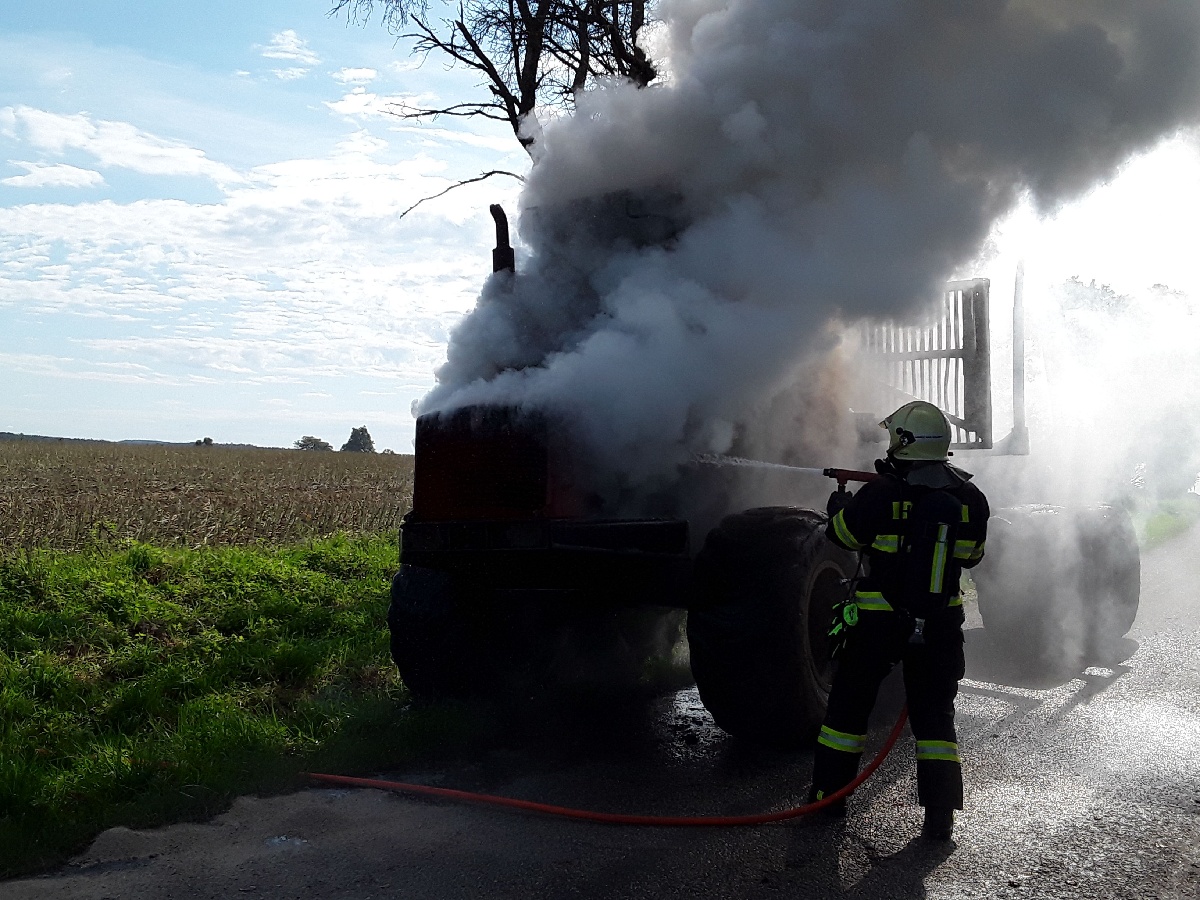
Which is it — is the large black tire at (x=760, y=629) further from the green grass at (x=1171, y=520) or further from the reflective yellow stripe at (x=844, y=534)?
the green grass at (x=1171, y=520)

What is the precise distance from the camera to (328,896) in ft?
11.3

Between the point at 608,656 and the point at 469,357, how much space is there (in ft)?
7.54

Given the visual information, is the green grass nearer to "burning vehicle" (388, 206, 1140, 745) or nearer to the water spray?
the water spray

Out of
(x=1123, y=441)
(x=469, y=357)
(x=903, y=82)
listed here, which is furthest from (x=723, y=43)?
(x=1123, y=441)

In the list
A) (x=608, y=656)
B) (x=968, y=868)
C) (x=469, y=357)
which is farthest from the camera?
(x=608, y=656)

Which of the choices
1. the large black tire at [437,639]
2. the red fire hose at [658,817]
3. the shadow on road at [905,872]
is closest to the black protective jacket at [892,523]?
the red fire hose at [658,817]

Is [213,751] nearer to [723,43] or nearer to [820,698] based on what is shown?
[820,698]

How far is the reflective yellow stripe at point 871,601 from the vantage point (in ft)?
14.0

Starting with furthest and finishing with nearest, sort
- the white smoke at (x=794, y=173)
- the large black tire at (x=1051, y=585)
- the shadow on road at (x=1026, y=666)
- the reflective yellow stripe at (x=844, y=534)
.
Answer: the large black tire at (x=1051, y=585) → the shadow on road at (x=1026, y=666) → the white smoke at (x=794, y=173) → the reflective yellow stripe at (x=844, y=534)

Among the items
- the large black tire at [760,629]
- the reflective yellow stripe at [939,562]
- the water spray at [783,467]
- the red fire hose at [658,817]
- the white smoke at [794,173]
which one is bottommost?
the red fire hose at [658,817]

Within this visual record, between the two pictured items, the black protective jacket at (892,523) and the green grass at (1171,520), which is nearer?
the black protective jacket at (892,523)

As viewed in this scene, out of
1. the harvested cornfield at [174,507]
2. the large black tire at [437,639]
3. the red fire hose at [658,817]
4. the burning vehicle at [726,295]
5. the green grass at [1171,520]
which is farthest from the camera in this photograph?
the green grass at [1171,520]

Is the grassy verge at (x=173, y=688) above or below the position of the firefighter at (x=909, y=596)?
below

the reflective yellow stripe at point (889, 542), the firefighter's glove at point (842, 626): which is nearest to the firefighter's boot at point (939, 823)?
the firefighter's glove at point (842, 626)
